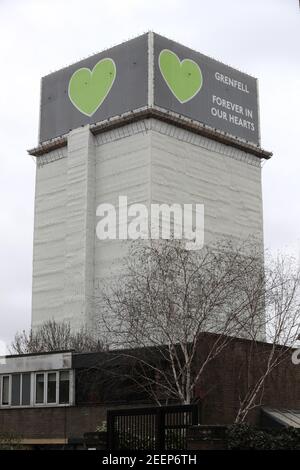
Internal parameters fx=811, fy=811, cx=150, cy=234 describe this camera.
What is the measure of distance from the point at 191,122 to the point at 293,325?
5439 centimetres

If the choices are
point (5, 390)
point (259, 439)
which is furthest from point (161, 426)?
point (5, 390)

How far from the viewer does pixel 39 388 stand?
4100 centimetres

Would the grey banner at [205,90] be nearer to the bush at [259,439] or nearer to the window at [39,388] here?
the window at [39,388]

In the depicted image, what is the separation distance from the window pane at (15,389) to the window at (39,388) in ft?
4.27

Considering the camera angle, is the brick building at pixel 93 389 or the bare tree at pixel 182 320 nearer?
the bare tree at pixel 182 320

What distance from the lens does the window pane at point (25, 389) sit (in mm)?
41250

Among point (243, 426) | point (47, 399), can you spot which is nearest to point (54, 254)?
point (47, 399)

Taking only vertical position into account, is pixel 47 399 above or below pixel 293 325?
below

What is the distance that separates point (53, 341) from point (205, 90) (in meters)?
36.2

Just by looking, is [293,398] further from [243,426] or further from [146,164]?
[146,164]

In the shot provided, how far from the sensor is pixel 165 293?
35906 mm

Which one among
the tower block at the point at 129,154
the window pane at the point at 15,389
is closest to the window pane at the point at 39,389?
the window pane at the point at 15,389

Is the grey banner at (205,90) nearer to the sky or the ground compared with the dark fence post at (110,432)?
nearer to the sky

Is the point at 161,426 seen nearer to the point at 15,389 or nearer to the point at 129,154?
the point at 15,389
